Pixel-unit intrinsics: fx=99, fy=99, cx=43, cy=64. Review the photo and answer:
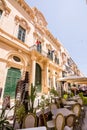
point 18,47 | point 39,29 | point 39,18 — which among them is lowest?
point 18,47

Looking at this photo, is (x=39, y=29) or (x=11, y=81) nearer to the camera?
(x=11, y=81)

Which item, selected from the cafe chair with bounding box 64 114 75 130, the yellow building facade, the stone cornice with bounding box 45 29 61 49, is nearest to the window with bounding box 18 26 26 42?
the yellow building facade

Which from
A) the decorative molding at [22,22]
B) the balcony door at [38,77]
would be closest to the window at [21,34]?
the decorative molding at [22,22]

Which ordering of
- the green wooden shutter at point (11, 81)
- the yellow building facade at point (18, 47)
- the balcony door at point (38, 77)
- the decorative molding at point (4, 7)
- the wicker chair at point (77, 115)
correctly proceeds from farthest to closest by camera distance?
1. the balcony door at point (38, 77)
2. the decorative molding at point (4, 7)
3. the yellow building facade at point (18, 47)
4. the green wooden shutter at point (11, 81)
5. the wicker chair at point (77, 115)

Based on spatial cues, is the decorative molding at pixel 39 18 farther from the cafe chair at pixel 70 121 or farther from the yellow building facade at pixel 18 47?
the cafe chair at pixel 70 121

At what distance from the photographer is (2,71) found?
9.76 meters

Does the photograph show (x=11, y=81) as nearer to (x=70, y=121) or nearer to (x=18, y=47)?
(x=18, y=47)

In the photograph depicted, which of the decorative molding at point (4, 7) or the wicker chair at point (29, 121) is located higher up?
the decorative molding at point (4, 7)

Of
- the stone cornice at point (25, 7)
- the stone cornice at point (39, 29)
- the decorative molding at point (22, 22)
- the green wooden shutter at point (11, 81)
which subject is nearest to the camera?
the green wooden shutter at point (11, 81)

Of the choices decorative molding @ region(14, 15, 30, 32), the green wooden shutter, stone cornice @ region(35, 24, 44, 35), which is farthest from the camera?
stone cornice @ region(35, 24, 44, 35)

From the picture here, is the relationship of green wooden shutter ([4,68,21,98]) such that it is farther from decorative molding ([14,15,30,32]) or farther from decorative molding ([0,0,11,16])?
decorative molding ([0,0,11,16])

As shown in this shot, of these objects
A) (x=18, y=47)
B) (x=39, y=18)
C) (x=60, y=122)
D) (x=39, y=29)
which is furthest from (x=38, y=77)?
(x=60, y=122)

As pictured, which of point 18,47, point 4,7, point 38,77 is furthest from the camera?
point 38,77

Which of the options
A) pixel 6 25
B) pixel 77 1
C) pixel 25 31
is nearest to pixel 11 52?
pixel 6 25
